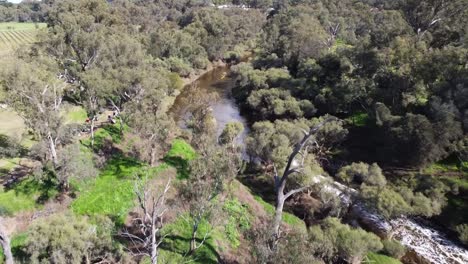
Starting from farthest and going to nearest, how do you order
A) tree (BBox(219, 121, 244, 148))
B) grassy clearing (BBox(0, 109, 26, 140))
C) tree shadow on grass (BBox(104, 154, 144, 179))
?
tree (BBox(219, 121, 244, 148))
grassy clearing (BBox(0, 109, 26, 140))
tree shadow on grass (BBox(104, 154, 144, 179))

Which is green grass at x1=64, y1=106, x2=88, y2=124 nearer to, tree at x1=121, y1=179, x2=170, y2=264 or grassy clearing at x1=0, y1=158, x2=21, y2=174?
grassy clearing at x1=0, y1=158, x2=21, y2=174

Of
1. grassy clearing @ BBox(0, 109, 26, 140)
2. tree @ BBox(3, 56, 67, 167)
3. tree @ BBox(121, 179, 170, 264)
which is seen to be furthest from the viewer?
grassy clearing @ BBox(0, 109, 26, 140)

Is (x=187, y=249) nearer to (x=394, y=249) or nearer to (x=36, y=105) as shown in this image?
(x=394, y=249)

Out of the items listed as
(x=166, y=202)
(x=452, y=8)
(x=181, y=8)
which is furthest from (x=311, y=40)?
(x=181, y=8)

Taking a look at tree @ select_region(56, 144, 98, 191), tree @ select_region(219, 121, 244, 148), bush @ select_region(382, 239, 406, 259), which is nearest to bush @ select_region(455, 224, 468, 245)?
bush @ select_region(382, 239, 406, 259)

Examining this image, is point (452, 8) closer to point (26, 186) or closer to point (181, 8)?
point (26, 186)

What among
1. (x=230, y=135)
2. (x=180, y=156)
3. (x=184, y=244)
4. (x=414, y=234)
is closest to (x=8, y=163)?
(x=180, y=156)

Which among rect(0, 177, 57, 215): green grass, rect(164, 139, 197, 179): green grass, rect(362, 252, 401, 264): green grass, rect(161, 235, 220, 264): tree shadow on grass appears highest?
rect(164, 139, 197, 179): green grass
